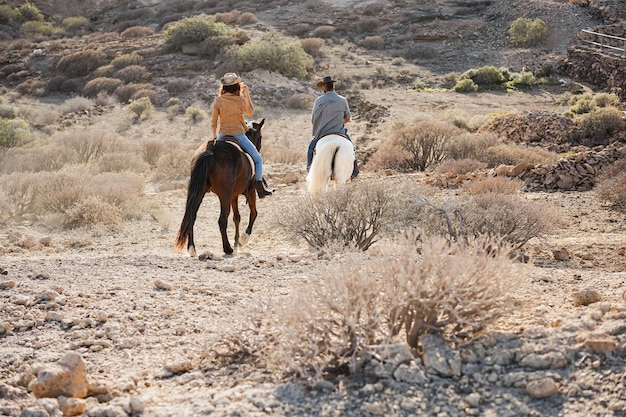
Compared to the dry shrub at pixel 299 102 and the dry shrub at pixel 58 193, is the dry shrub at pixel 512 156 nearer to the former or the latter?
the dry shrub at pixel 58 193

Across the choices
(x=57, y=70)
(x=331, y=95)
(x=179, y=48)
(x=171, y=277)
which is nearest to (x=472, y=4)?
(x=179, y=48)

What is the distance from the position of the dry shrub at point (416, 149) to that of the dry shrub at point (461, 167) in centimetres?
153

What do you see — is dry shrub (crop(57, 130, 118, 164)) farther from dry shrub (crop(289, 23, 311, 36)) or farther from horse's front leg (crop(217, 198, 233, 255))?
dry shrub (crop(289, 23, 311, 36))

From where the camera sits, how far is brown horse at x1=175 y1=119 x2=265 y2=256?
791cm

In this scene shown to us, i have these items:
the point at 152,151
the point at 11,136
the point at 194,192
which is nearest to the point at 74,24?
the point at 11,136

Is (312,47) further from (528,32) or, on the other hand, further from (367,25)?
(528,32)

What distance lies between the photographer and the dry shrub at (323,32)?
37062 millimetres

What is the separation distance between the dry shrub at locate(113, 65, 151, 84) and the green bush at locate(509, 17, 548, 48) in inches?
754

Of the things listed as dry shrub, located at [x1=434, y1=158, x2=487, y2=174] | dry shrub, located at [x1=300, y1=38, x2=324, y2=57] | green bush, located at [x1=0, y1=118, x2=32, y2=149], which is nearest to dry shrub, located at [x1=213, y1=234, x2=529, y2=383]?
dry shrub, located at [x1=434, y1=158, x2=487, y2=174]

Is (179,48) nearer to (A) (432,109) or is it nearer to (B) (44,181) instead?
(A) (432,109)

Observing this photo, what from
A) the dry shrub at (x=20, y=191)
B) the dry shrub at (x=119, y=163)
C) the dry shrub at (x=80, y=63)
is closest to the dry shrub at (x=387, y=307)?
the dry shrub at (x=20, y=191)

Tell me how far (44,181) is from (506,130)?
11.1 metres

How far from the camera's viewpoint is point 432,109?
24.0 metres

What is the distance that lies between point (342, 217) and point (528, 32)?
29403 mm
